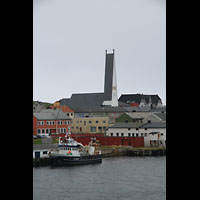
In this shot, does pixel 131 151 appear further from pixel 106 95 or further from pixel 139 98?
pixel 139 98

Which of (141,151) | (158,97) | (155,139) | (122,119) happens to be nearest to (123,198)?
(141,151)

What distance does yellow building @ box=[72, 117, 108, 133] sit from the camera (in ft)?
54.3

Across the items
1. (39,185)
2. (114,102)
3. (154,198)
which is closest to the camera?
(154,198)

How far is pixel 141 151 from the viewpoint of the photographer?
1335 cm

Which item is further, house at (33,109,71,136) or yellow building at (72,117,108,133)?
yellow building at (72,117,108,133)

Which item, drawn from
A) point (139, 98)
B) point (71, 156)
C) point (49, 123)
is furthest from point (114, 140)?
point (139, 98)

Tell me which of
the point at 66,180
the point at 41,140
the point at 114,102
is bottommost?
the point at 66,180

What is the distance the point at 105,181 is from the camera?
29.7 feet

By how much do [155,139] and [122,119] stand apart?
270 centimetres

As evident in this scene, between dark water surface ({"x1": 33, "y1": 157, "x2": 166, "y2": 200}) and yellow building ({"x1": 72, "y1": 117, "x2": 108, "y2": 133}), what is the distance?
449 centimetres

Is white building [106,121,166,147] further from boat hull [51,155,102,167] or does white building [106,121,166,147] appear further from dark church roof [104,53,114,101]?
dark church roof [104,53,114,101]

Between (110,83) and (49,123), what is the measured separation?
353 inches

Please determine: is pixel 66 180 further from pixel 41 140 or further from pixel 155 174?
Result: pixel 41 140

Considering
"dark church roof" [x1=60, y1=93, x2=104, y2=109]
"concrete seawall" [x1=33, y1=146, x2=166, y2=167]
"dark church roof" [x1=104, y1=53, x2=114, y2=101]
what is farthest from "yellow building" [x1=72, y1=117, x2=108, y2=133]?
"dark church roof" [x1=104, y1=53, x2=114, y2=101]
